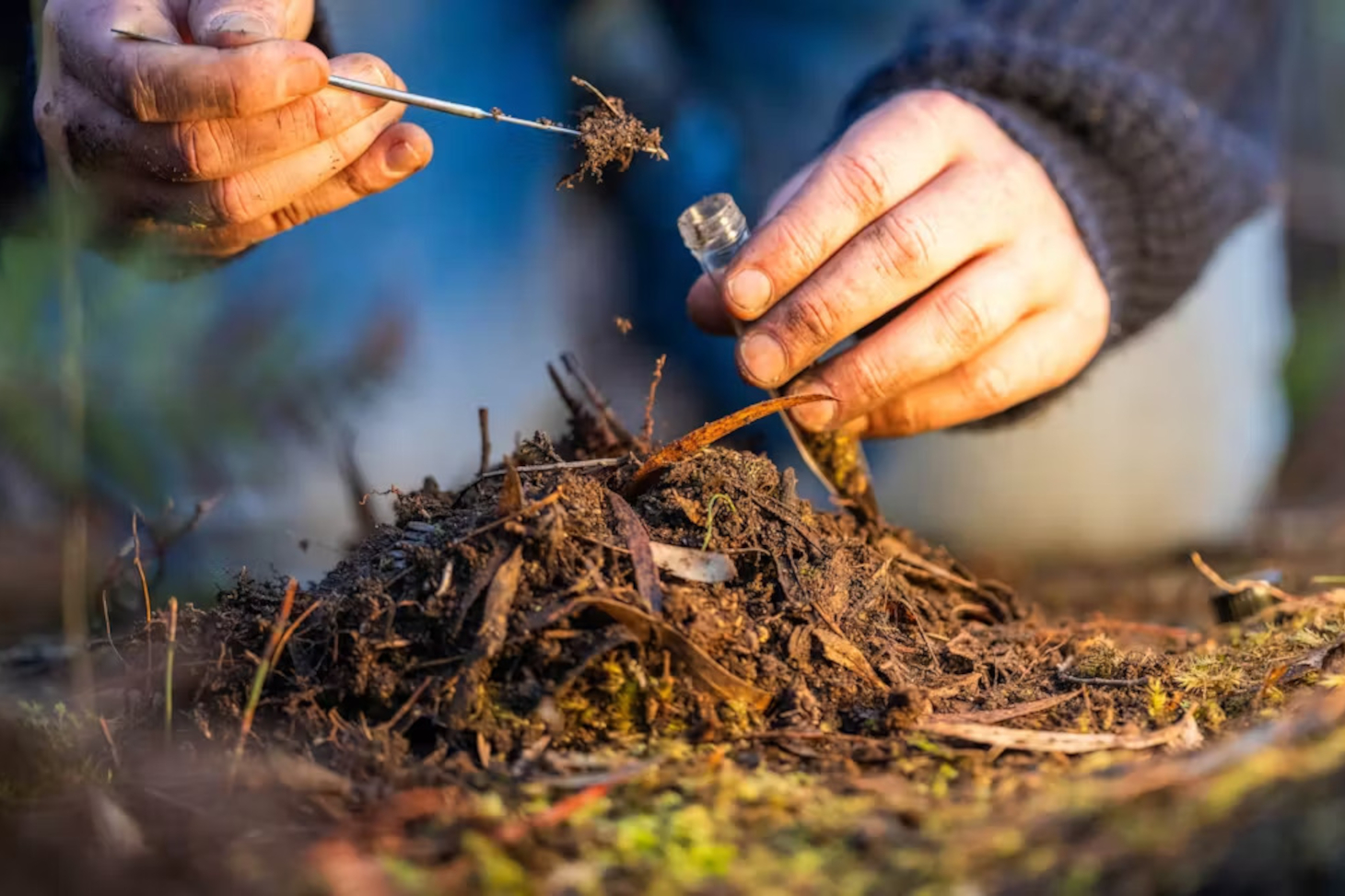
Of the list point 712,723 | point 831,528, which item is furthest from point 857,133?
point 712,723

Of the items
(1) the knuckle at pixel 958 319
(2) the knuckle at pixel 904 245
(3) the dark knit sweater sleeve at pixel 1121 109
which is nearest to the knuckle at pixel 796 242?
(2) the knuckle at pixel 904 245

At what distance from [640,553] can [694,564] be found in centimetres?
7

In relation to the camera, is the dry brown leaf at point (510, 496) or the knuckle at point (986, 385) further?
the knuckle at point (986, 385)

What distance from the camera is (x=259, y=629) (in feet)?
3.15

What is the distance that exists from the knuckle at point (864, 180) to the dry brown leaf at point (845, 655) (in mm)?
744

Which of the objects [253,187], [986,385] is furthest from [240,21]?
[986,385]

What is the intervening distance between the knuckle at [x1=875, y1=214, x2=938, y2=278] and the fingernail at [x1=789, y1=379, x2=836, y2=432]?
7.8 inches

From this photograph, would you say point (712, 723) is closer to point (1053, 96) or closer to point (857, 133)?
point (857, 133)

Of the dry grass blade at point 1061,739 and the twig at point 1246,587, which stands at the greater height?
the twig at point 1246,587

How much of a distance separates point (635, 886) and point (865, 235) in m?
1.08

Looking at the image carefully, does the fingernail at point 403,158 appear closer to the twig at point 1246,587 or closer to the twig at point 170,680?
the twig at point 170,680

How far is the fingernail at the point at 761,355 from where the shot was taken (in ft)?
4.60

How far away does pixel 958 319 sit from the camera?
4.97 feet

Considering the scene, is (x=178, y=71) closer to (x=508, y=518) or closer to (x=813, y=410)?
(x=508, y=518)
